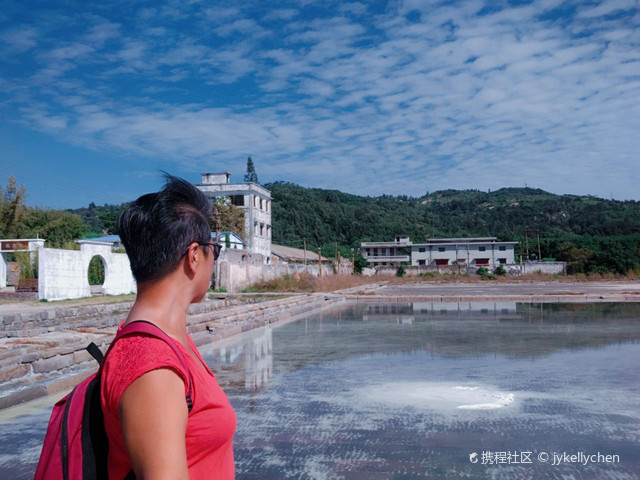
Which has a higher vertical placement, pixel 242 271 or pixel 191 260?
pixel 191 260

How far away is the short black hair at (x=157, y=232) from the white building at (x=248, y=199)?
148 feet

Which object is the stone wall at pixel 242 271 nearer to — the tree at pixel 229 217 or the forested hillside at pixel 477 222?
the tree at pixel 229 217

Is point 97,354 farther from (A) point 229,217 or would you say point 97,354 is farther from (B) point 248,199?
(B) point 248,199

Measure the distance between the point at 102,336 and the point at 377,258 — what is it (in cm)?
6787

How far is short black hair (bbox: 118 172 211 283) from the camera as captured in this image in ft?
4.69

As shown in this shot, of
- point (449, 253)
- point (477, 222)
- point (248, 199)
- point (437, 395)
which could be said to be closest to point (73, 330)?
point (437, 395)

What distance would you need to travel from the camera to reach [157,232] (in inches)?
56.3

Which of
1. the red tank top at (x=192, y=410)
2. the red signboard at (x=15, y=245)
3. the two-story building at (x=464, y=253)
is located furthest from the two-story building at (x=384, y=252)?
the red tank top at (x=192, y=410)

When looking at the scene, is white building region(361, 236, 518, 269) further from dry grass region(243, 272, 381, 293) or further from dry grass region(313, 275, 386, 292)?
dry grass region(243, 272, 381, 293)

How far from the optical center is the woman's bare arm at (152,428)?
1138 millimetres

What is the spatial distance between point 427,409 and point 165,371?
13.9 feet

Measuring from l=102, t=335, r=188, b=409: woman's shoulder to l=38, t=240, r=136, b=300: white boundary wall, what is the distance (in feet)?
58.8

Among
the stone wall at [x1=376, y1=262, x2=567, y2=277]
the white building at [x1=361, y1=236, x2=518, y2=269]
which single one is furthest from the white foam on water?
the white building at [x1=361, y1=236, x2=518, y2=269]

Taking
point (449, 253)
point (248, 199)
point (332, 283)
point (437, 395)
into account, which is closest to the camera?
point (437, 395)
